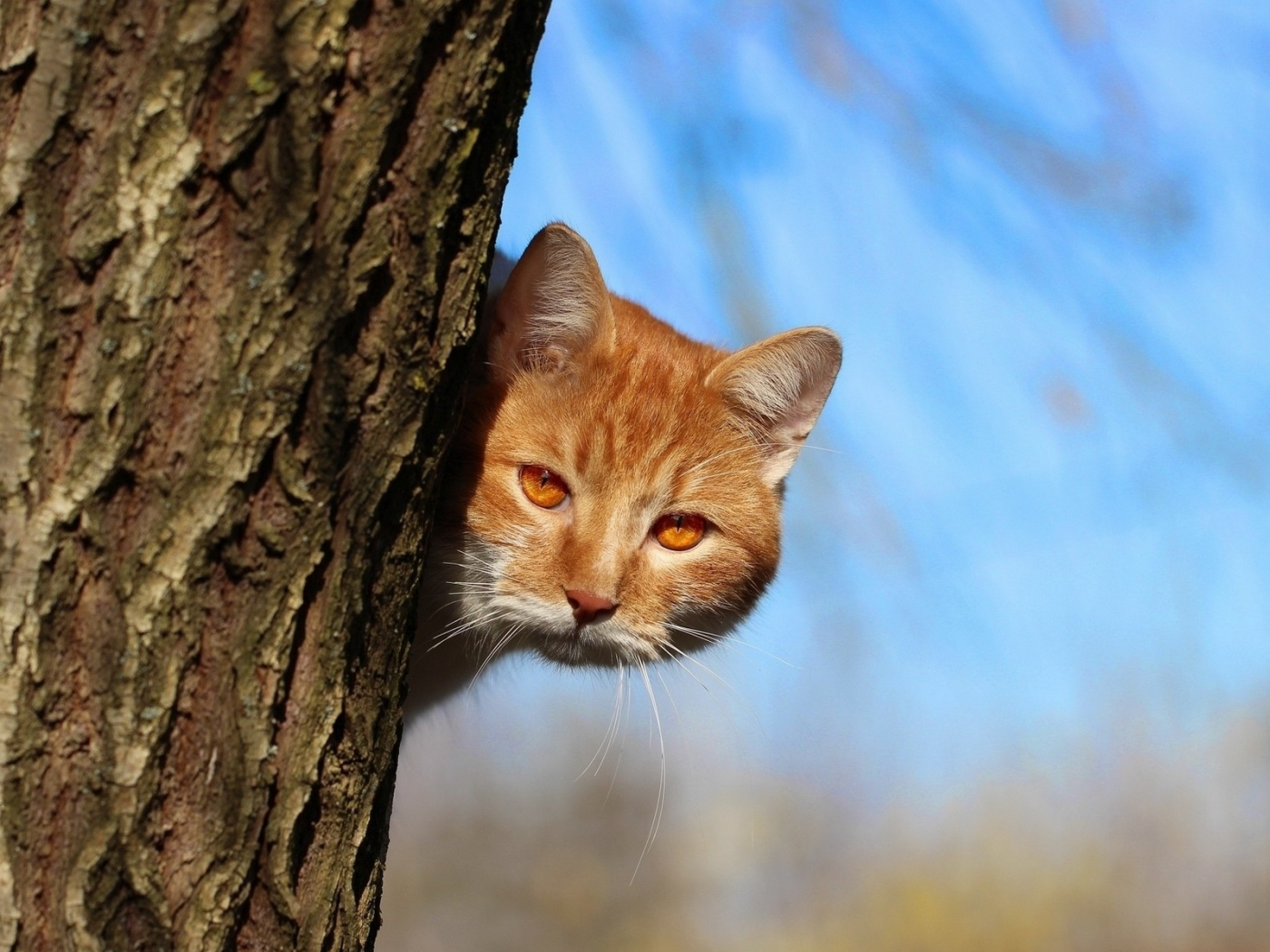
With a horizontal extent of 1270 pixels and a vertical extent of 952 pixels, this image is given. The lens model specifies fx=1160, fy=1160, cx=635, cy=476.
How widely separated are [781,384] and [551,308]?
701 mm

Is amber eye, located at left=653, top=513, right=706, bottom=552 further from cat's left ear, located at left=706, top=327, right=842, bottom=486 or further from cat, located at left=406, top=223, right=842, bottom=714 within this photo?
cat's left ear, located at left=706, top=327, right=842, bottom=486

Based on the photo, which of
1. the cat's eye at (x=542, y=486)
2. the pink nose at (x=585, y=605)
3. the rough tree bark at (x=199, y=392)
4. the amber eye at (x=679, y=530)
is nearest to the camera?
the rough tree bark at (x=199, y=392)

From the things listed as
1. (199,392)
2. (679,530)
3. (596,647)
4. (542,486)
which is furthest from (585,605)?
(199,392)

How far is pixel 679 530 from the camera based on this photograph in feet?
10.2

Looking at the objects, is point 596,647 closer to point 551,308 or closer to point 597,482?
point 597,482

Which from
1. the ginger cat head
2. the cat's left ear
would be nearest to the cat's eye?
the ginger cat head

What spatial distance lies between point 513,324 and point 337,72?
146cm

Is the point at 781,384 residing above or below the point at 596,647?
above

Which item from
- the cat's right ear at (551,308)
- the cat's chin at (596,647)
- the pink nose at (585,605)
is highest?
the cat's right ear at (551,308)

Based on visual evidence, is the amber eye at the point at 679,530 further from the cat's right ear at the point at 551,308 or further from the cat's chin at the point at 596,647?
the cat's right ear at the point at 551,308

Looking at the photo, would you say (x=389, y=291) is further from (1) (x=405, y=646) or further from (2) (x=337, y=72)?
(1) (x=405, y=646)

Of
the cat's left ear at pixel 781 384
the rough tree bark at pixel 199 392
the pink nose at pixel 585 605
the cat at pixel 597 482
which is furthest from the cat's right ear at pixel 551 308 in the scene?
the rough tree bark at pixel 199 392

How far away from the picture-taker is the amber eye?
3076 millimetres

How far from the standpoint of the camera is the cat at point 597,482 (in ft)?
9.11
